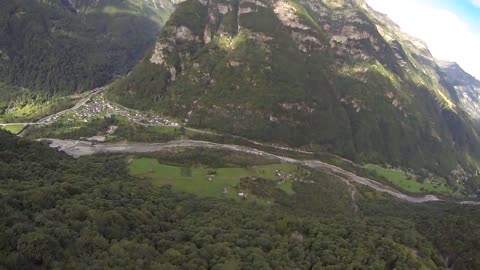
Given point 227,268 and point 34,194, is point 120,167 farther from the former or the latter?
point 227,268

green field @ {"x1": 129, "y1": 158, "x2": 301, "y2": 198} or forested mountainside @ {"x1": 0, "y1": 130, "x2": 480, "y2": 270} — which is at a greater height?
forested mountainside @ {"x1": 0, "y1": 130, "x2": 480, "y2": 270}

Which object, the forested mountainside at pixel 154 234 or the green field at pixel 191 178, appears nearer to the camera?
the forested mountainside at pixel 154 234

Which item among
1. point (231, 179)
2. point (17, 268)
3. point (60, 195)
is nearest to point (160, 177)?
point (231, 179)

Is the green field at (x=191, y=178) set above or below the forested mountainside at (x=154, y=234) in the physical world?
below

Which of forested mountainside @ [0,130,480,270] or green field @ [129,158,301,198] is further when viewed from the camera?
green field @ [129,158,301,198]

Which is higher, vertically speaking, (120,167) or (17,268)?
(17,268)

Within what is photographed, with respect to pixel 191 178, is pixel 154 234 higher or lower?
higher

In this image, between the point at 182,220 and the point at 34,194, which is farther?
the point at 182,220

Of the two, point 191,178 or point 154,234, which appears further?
point 191,178
